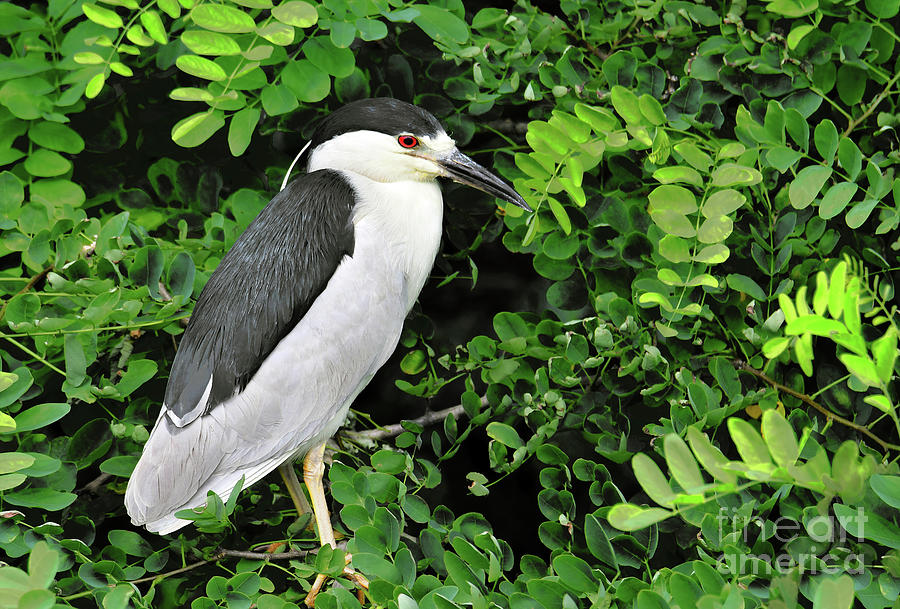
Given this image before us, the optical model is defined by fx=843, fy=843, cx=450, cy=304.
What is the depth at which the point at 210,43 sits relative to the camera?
1.50m

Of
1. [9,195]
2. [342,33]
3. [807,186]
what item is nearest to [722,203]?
[807,186]

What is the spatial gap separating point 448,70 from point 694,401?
917 mm

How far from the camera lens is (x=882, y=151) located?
147cm

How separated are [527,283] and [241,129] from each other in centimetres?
78

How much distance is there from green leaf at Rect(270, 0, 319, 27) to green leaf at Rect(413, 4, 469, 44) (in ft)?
0.82

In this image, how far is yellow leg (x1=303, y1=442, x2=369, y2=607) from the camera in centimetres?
160

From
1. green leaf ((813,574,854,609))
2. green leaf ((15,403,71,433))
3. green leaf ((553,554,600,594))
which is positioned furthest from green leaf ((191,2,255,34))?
green leaf ((813,574,854,609))

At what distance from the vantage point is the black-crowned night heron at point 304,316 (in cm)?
164

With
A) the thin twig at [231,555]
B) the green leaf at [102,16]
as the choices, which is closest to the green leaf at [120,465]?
the thin twig at [231,555]

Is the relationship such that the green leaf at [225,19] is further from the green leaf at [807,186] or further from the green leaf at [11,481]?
the green leaf at [807,186]

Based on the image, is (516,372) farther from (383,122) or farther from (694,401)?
(383,122)

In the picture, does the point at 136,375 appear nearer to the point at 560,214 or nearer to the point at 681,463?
the point at 560,214

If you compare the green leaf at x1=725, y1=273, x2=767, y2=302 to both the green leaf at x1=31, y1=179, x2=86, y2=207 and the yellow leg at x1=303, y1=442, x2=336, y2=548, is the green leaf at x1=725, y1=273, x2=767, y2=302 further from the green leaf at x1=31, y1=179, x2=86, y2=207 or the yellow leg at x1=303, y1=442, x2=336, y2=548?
the green leaf at x1=31, y1=179, x2=86, y2=207

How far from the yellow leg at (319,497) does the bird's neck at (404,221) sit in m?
0.37
